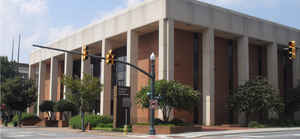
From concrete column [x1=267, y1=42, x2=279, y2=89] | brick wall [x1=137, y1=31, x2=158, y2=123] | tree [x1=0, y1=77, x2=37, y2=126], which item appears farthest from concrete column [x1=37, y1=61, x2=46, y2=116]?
concrete column [x1=267, y1=42, x2=279, y2=89]

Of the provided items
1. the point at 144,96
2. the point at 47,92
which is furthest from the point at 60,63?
the point at 144,96

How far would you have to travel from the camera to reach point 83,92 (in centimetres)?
3459

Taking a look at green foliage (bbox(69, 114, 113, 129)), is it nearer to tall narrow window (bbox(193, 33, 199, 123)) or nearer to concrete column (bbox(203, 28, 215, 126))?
tall narrow window (bbox(193, 33, 199, 123))

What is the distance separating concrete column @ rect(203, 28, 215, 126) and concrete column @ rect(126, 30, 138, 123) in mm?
8014

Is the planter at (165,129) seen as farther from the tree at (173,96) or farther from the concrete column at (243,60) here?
the concrete column at (243,60)

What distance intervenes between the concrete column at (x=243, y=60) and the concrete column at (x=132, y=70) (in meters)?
13.0

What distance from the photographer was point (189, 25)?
3909cm

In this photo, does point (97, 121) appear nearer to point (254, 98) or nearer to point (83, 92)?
point (83, 92)

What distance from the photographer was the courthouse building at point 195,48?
125ft

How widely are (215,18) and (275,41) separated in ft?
38.3

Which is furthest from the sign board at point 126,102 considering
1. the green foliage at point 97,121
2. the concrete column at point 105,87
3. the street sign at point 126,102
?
the concrete column at point 105,87

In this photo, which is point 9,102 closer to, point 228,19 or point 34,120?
point 34,120

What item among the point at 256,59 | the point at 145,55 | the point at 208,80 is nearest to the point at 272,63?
the point at 256,59

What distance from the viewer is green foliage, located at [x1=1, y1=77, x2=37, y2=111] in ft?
157
